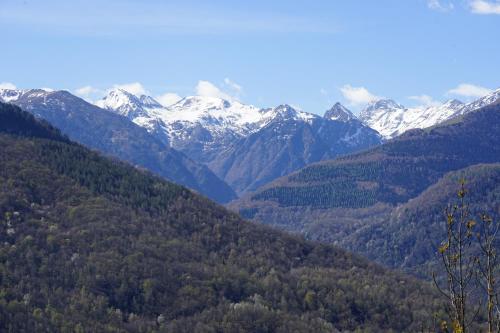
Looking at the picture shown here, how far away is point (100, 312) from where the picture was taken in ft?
551

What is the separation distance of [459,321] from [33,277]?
162013mm

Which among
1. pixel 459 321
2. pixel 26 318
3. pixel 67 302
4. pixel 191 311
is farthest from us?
pixel 191 311

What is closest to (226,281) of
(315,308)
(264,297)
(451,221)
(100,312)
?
(264,297)

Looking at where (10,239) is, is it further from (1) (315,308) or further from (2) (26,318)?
(1) (315,308)

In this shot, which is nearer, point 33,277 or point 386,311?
point 33,277

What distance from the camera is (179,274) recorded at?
644 ft

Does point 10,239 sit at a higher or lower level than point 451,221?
lower

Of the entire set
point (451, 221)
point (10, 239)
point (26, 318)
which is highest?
point (451, 221)

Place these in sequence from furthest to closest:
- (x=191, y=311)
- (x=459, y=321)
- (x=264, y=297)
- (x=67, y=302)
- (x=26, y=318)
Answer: (x=264, y=297) → (x=191, y=311) → (x=67, y=302) → (x=26, y=318) → (x=459, y=321)

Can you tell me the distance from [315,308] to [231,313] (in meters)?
29.2

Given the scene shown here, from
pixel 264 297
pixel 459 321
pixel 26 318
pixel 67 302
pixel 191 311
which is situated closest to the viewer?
pixel 459 321

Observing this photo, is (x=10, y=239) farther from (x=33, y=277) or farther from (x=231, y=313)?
(x=231, y=313)

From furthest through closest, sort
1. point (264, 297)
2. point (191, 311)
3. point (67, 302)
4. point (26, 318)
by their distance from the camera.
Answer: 1. point (264, 297)
2. point (191, 311)
3. point (67, 302)
4. point (26, 318)

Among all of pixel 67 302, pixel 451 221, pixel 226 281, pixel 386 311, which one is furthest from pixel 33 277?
pixel 451 221
